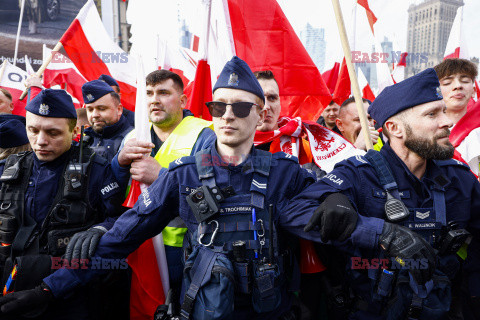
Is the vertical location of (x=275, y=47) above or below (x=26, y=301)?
above

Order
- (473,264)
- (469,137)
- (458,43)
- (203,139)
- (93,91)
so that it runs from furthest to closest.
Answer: (458,43) < (93,91) < (469,137) < (203,139) < (473,264)

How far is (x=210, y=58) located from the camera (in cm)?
411

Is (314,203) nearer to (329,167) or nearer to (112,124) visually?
(329,167)

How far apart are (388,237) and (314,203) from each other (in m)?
0.44

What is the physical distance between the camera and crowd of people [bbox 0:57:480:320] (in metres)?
1.97

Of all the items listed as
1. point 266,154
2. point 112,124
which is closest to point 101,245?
point 266,154

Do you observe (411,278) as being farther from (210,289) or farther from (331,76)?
(331,76)

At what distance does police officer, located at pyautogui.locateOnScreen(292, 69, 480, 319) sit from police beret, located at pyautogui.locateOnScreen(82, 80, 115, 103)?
10.7 ft

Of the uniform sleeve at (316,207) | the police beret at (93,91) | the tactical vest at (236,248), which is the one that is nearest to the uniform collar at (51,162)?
the tactical vest at (236,248)

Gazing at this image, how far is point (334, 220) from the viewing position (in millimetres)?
1881

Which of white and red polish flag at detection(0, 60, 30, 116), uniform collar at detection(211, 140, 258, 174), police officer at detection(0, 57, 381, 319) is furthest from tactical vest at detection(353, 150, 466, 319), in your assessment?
white and red polish flag at detection(0, 60, 30, 116)

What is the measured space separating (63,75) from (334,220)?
6837mm

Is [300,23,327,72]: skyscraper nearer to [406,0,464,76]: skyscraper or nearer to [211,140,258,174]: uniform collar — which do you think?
[211,140,258,174]: uniform collar

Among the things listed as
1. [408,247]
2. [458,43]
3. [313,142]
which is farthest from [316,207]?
[458,43]
